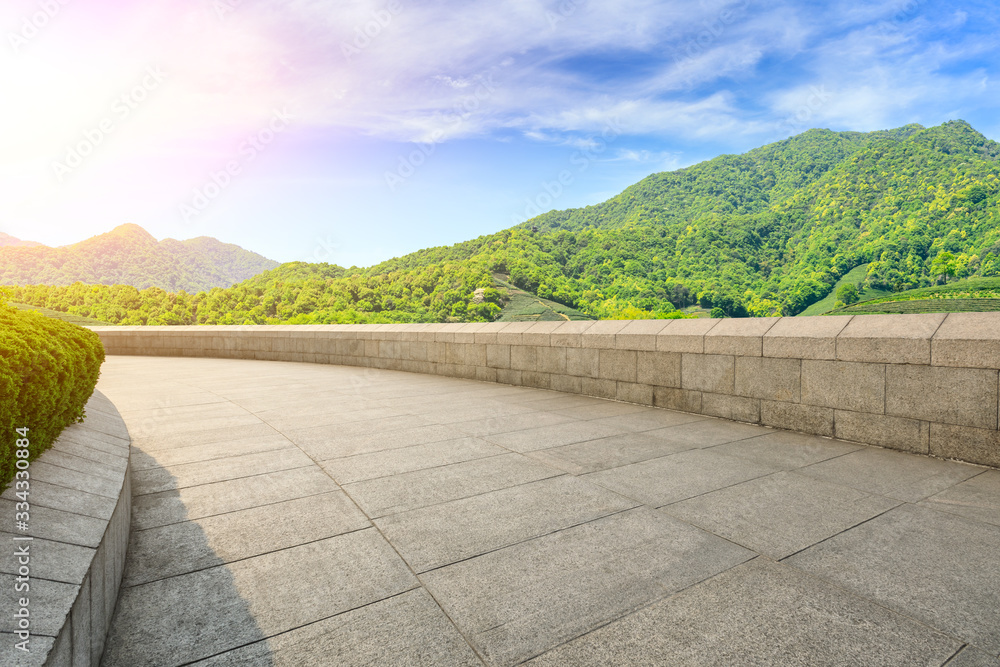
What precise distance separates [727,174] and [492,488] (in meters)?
81.2

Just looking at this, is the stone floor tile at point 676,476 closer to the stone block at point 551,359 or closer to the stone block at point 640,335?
the stone block at point 640,335

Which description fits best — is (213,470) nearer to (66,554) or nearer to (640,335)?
(66,554)

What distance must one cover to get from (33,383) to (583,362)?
239 inches

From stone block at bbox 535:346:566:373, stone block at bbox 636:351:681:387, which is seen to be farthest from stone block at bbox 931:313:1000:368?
stone block at bbox 535:346:566:373

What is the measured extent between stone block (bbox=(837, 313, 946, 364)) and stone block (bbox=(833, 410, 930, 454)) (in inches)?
19.5

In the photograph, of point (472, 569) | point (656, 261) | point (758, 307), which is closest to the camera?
point (472, 569)

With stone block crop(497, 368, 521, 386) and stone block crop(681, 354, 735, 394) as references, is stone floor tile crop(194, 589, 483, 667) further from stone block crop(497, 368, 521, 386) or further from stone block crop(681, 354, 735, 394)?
stone block crop(497, 368, 521, 386)

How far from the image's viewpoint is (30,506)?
2.09 meters

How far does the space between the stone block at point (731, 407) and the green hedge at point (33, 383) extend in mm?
5585

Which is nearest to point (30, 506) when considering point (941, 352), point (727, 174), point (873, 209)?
point (941, 352)

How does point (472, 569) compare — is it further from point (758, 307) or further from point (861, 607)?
point (758, 307)

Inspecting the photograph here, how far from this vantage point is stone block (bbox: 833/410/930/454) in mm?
4227

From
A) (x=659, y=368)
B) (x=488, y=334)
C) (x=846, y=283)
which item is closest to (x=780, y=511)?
(x=659, y=368)

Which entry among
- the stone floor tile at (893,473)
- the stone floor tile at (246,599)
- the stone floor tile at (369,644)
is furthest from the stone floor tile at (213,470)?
the stone floor tile at (893,473)
